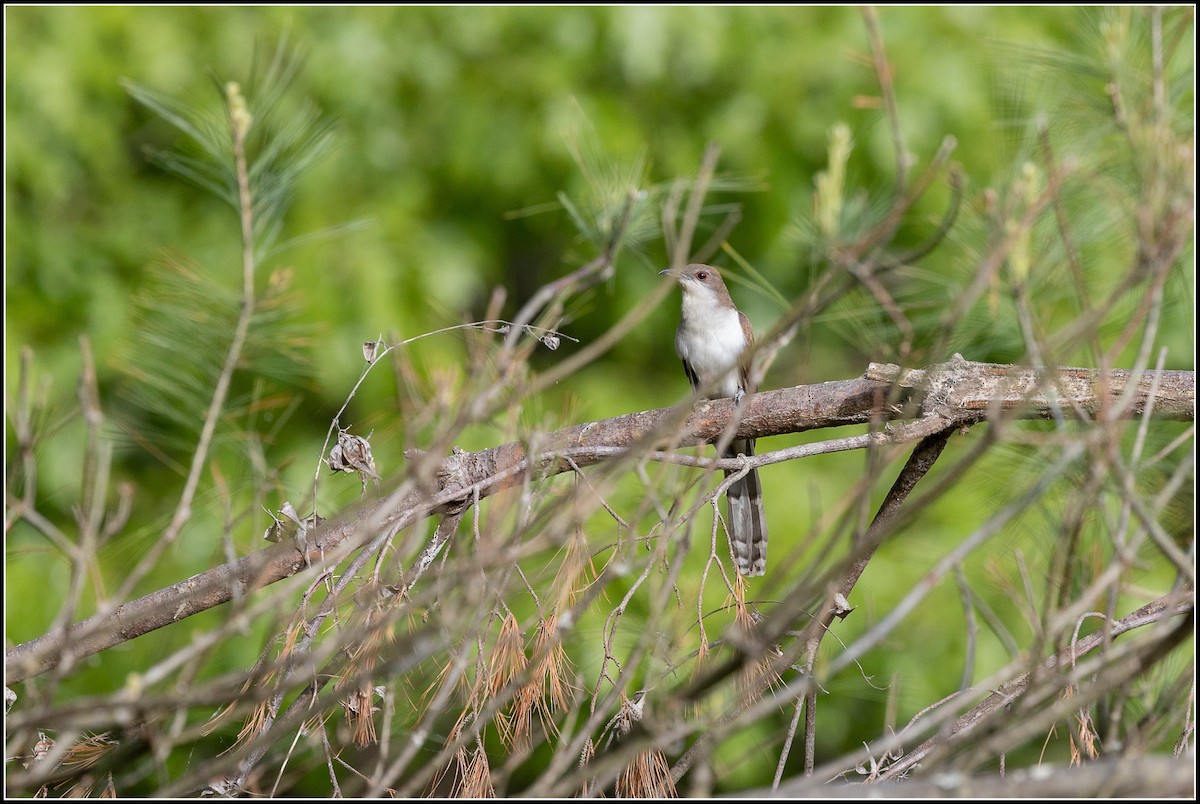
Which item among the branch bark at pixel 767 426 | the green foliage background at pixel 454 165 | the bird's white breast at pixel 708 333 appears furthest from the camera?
the green foliage background at pixel 454 165

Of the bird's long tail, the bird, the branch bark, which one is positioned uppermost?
the branch bark

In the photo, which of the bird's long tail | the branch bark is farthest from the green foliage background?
the branch bark

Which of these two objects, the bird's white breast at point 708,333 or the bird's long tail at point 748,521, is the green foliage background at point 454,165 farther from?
the bird's long tail at point 748,521

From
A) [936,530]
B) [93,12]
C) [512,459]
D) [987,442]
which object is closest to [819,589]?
[987,442]

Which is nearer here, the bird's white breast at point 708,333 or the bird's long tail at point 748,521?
the bird's long tail at point 748,521

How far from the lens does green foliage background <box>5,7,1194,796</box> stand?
536cm

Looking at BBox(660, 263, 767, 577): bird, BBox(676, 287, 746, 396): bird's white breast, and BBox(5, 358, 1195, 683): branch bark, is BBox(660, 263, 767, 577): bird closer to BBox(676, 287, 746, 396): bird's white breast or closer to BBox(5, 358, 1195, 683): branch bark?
BBox(676, 287, 746, 396): bird's white breast

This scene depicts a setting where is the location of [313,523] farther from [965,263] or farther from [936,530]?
[936,530]

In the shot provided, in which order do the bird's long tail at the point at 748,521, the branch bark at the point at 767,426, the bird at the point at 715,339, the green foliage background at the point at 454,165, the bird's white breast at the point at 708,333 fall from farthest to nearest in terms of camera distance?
1. the green foliage background at the point at 454,165
2. the bird's white breast at the point at 708,333
3. the bird at the point at 715,339
4. the bird's long tail at the point at 748,521
5. the branch bark at the point at 767,426

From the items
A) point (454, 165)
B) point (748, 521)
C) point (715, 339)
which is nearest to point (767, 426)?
point (748, 521)

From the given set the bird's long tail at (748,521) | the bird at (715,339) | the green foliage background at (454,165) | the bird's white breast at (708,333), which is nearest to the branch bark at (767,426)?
the bird's long tail at (748,521)

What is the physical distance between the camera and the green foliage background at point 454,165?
211 inches

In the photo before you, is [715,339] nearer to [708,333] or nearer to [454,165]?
[708,333]

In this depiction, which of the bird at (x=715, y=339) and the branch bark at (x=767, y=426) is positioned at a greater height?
the branch bark at (x=767, y=426)
